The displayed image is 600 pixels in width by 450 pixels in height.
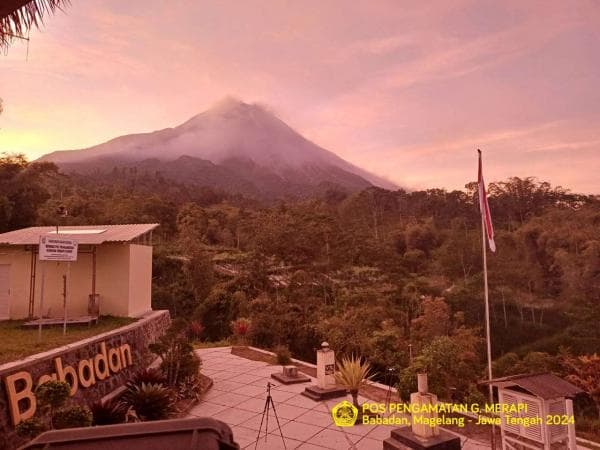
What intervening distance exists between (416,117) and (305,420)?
28.7m

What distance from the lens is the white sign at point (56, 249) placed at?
876 centimetres

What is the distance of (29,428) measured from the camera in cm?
550

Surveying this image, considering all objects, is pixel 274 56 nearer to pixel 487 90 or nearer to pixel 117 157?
pixel 487 90

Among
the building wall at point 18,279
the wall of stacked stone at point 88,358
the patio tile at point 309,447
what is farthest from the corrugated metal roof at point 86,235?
the patio tile at point 309,447

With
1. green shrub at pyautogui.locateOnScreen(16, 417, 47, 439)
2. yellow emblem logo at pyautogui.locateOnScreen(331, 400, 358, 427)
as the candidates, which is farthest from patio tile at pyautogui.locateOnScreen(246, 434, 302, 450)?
green shrub at pyautogui.locateOnScreen(16, 417, 47, 439)

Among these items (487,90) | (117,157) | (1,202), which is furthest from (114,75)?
(117,157)

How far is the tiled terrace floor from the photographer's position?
7.07m

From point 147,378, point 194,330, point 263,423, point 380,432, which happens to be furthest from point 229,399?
point 194,330

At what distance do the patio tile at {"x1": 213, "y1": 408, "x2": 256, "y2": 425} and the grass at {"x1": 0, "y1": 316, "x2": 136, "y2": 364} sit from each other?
3560 mm

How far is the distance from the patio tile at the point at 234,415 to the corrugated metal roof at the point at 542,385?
5.06m

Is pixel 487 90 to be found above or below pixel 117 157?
below

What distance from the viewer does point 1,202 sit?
71.3 ft

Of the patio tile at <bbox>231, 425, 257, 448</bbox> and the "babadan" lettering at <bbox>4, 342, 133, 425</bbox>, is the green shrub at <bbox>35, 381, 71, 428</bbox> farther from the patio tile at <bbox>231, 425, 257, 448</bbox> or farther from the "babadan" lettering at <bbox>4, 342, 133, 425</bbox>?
the patio tile at <bbox>231, 425, 257, 448</bbox>

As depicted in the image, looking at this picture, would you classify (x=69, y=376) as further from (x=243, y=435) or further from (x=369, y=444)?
(x=369, y=444)
